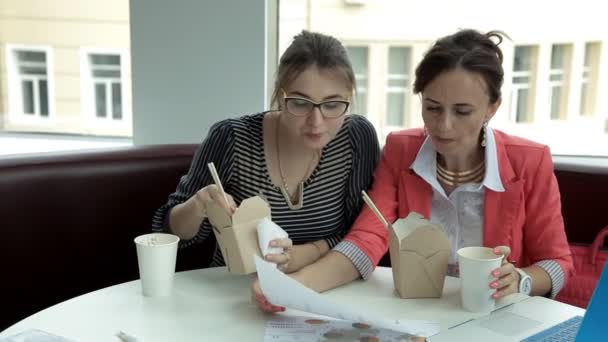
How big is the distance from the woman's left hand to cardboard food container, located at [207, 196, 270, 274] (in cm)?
44

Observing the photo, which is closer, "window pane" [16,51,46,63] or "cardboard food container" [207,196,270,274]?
"cardboard food container" [207,196,270,274]

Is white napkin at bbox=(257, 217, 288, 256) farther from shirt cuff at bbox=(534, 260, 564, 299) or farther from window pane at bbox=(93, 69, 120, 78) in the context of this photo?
window pane at bbox=(93, 69, 120, 78)

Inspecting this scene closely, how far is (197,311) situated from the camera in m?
1.17

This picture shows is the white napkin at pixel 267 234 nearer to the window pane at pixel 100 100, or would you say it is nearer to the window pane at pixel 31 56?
the window pane at pixel 100 100

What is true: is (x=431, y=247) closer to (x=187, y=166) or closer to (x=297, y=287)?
(x=297, y=287)

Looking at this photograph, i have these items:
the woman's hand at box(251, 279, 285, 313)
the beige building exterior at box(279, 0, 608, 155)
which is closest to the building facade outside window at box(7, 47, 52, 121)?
the beige building exterior at box(279, 0, 608, 155)

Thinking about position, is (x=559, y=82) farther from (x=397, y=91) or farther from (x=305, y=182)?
(x=305, y=182)

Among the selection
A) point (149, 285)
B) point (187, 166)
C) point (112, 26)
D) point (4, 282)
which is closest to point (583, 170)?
point (187, 166)

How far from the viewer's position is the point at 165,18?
2490 mm

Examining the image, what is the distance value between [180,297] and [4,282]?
2.74 ft

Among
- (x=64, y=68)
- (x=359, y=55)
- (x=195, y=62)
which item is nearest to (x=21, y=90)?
(x=64, y=68)

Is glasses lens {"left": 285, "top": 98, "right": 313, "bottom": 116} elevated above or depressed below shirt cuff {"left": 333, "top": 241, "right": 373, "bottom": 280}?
above

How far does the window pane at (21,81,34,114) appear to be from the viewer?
3049 millimetres

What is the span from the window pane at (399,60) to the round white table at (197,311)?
165cm
